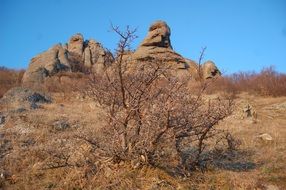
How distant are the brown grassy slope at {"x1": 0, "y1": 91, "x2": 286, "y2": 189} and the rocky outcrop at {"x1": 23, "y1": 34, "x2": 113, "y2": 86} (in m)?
13.9

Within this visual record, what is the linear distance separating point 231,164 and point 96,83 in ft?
11.4

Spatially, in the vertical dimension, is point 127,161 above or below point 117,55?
below

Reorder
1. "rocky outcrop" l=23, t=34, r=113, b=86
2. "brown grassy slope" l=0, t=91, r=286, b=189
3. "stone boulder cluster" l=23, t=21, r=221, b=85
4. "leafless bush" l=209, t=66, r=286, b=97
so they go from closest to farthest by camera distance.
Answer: "brown grassy slope" l=0, t=91, r=286, b=189
"leafless bush" l=209, t=66, r=286, b=97
"stone boulder cluster" l=23, t=21, r=221, b=85
"rocky outcrop" l=23, t=34, r=113, b=86

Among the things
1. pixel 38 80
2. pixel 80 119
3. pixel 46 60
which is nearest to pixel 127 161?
pixel 80 119

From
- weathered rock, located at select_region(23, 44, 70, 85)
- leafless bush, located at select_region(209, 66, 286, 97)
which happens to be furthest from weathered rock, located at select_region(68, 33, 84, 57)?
leafless bush, located at select_region(209, 66, 286, 97)

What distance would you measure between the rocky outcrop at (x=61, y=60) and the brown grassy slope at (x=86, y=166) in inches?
546

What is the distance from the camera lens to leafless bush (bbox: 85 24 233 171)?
637cm

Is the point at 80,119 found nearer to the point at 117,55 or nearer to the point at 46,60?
the point at 117,55

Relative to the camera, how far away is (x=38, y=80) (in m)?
26.4

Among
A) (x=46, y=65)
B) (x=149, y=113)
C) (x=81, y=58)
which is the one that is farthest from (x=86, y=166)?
(x=81, y=58)

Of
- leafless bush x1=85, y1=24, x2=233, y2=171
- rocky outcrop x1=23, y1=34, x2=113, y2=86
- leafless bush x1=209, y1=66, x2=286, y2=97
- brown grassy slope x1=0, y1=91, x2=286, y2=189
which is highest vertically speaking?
rocky outcrop x1=23, y1=34, x2=113, y2=86

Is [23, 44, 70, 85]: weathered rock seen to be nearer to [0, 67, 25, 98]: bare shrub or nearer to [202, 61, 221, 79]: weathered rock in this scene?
[0, 67, 25, 98]: bare shrub

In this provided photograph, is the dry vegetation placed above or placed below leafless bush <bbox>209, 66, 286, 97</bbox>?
below

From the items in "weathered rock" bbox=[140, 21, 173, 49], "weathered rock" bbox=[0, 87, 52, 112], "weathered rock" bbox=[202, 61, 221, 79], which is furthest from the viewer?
"weathered rock" bbox=[140, 21, 173, 49]
